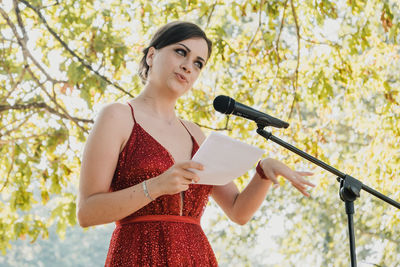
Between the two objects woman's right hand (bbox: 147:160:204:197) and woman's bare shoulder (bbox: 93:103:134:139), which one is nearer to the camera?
woman's right hand (bbox: 147:160:204:197)

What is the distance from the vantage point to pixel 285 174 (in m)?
1.89

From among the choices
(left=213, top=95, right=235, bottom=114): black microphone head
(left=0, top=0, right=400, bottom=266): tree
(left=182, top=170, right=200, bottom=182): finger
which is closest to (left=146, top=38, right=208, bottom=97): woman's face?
(left=213, top=95, right=235, bottom=114): black microphone head

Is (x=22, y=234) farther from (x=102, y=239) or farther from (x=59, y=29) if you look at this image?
(x=102, y=239)

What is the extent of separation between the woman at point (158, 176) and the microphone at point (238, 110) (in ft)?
0.59

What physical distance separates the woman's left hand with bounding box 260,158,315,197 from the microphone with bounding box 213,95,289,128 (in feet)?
0.52

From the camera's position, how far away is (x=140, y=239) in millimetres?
2033

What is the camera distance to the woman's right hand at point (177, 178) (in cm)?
174

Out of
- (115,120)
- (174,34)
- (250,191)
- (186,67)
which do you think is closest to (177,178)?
(115,120)

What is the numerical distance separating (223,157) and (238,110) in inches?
6.6

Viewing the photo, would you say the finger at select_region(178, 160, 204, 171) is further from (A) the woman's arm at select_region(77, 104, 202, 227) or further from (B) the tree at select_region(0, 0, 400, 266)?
(B) the tree at select_region(0, 0, 400, 266)

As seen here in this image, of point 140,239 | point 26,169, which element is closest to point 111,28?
point 26,169

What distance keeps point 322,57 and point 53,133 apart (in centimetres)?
271

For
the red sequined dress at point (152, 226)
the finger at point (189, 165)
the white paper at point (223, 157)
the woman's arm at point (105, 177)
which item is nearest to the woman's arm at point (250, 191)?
the white paper at point (223, 157)

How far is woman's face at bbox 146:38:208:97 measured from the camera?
228 centimetres
